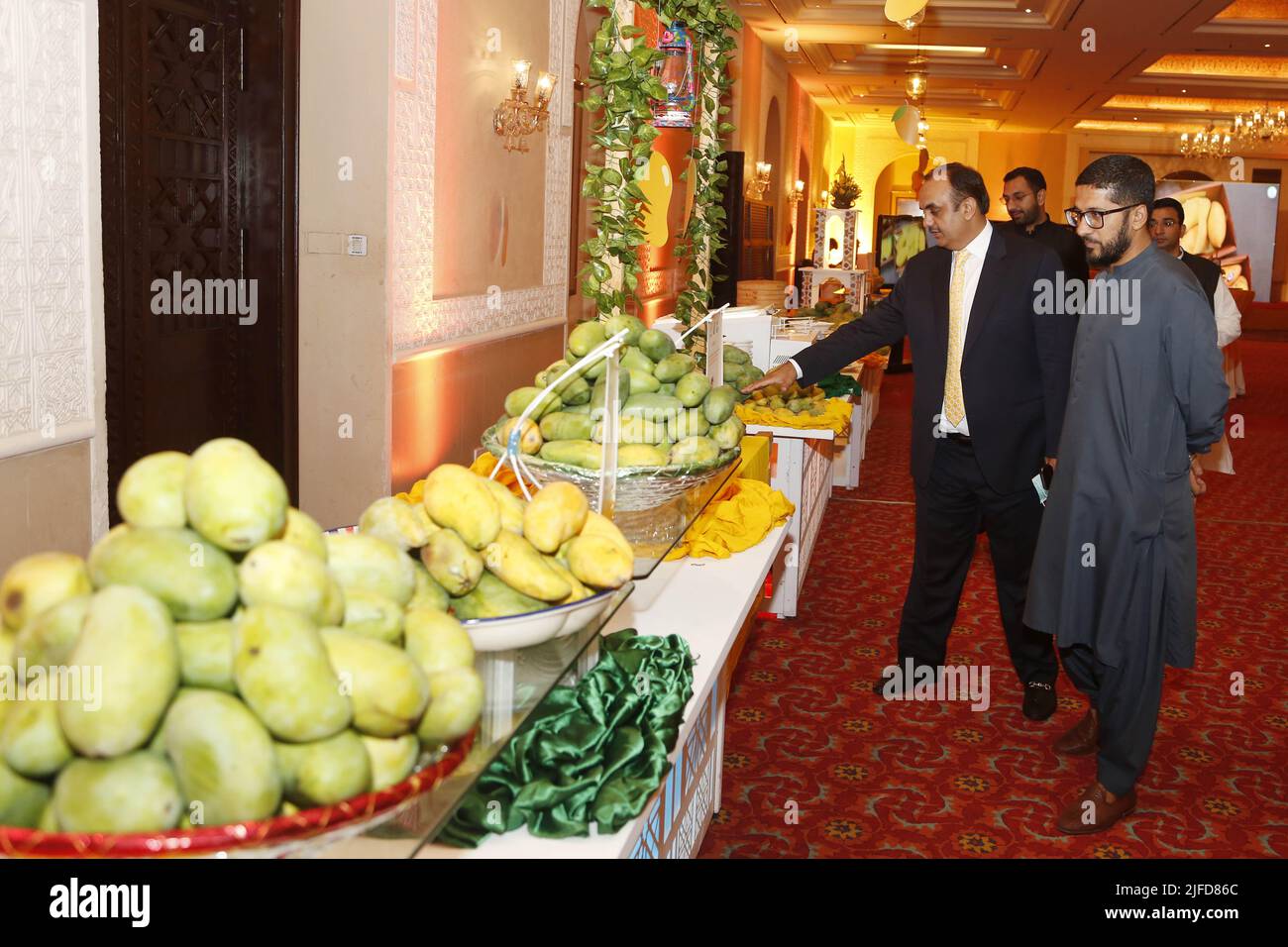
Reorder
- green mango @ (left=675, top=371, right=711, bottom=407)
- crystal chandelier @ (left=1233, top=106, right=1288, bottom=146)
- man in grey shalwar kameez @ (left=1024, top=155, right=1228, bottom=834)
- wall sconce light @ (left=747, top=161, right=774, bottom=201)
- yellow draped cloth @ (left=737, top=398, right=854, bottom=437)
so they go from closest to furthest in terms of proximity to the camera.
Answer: green mango @ (left=675, top=371, right=711, bottom=407) → man in grey shalwar kameez @ (left=1024, top=155, right=1228, bottom=834) → yellow draped cloth @ (left=737, top=398, right=854, bottom=437) → wall sconce light @ (left=747, top=161, right=774, bottom=201) → crystal chandelier @ (left=1233, top=106, right=1288, bottom=146)

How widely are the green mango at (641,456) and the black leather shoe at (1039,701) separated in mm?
2373

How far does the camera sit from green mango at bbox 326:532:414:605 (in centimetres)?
123

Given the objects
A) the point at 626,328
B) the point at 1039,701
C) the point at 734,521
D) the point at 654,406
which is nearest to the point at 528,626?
the point at 654,406

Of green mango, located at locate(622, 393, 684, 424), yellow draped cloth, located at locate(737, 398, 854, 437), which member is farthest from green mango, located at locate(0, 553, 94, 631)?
yellow draped cloth, located at locate(737, 398, 854, 437)

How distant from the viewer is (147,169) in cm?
435

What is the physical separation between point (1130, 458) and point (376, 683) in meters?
2.56

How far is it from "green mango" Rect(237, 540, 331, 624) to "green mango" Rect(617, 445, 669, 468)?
1.19m

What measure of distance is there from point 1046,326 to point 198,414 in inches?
127

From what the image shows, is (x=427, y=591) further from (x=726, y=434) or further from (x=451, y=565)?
(x=726, y=434)

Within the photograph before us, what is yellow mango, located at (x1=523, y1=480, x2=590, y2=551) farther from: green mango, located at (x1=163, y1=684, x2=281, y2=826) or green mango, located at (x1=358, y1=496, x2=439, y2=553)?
green mango, located at (x1=163, y1=684, x2=281, y2=826)

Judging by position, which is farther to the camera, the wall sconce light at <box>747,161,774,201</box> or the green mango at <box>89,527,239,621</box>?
the wall sconce light at <box>747,161,774,201</box>
